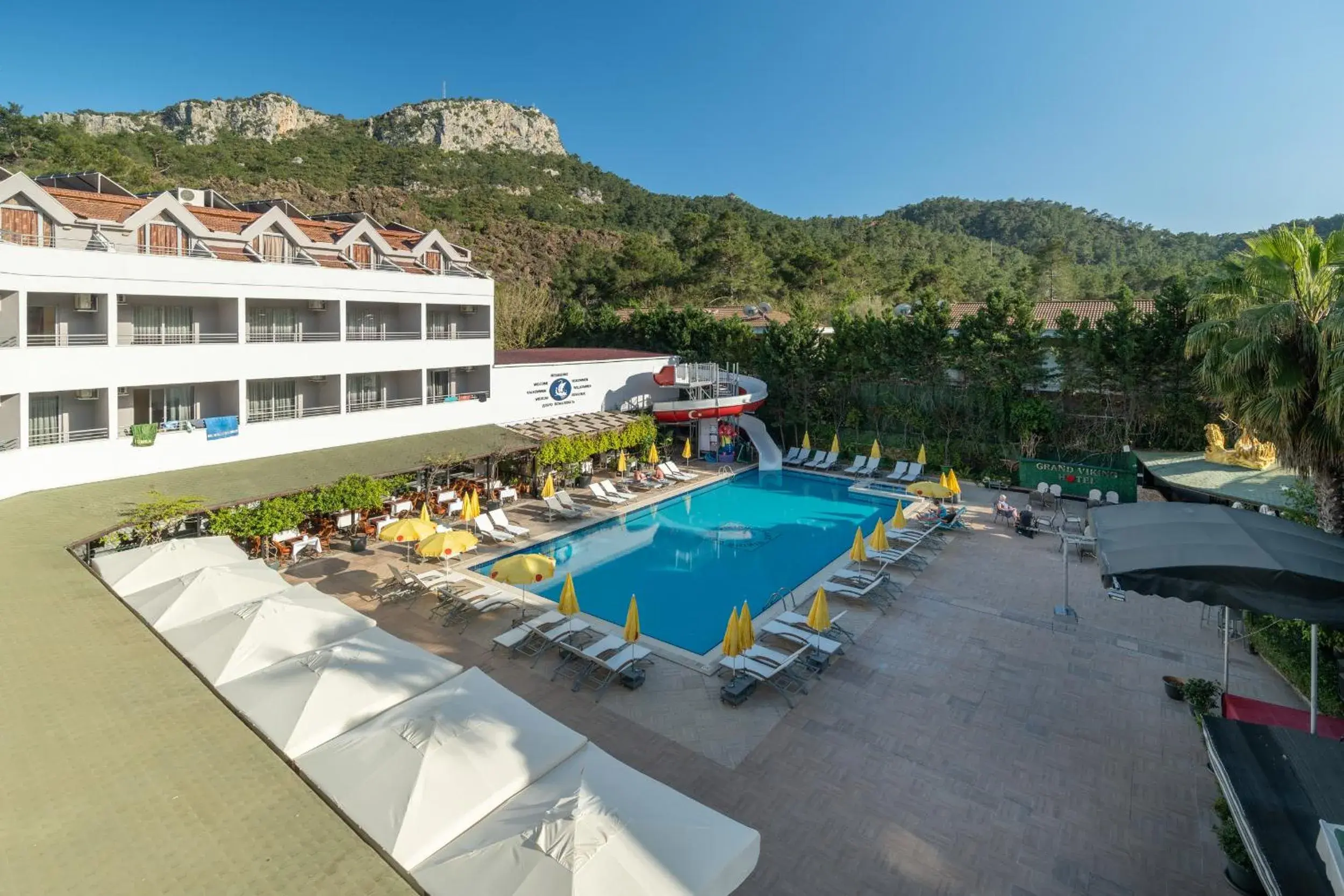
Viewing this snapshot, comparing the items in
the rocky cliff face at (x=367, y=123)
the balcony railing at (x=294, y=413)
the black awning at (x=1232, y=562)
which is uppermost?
the rocky cliff face at (x=367, y=123)

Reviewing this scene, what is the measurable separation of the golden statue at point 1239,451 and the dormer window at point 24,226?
30.0 meters

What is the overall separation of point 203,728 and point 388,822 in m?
2.39

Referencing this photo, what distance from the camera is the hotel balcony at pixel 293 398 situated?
61.3ft

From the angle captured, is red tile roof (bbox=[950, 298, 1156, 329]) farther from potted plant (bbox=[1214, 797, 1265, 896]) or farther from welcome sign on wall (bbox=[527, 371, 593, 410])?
potted plant (bbox=[1214, 797, 1265, 896])

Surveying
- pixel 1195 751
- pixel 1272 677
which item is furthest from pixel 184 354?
pixel 1272 677

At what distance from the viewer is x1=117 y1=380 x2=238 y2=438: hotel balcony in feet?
53.1

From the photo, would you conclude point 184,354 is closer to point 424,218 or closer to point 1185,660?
point 1185,660

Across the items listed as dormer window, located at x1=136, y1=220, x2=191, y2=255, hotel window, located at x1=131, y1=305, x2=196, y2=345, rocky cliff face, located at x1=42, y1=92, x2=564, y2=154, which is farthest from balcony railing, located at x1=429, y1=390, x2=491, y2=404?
rocky cliff face, located at x1=42, y1=92, x2=564, y2=154

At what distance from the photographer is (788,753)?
9.13 m

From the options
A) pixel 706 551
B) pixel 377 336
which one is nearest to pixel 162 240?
pixel 377 336

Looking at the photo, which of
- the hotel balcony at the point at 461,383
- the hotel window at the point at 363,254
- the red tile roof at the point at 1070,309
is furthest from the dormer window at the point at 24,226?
the red tile roof at the point at 1070,309

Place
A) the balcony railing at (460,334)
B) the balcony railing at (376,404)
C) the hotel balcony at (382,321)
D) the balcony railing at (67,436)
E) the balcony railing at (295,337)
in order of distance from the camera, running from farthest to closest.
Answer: the balcony railing at (460,334), the hotel balcony at (382,321), the balcony railing at (376,404), the balcony railing at (295,337), the balcony railing at (67,436)

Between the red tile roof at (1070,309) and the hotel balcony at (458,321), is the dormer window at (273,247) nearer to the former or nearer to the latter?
the hotel balcony at (458,321)

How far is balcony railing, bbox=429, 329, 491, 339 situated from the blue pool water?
8.55 metres
